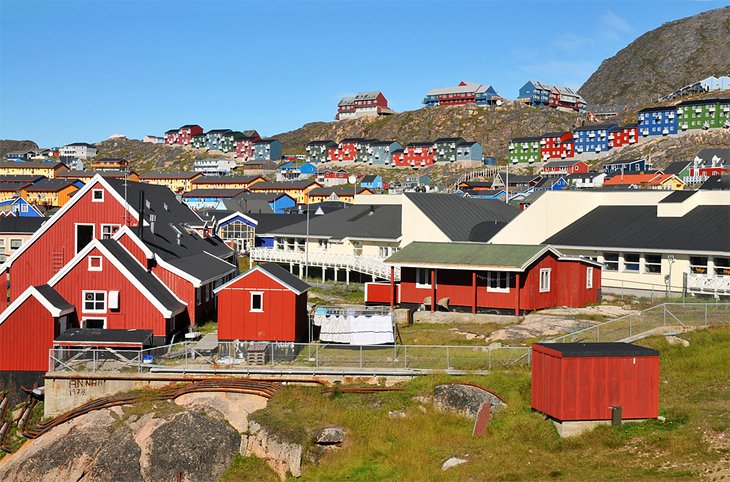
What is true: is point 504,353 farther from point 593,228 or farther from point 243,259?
point 243,259

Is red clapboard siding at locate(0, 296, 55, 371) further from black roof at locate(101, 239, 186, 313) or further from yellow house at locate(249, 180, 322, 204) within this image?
yellow house at locate(249, 180, 322, 204)

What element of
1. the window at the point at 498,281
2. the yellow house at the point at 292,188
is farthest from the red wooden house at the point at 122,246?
the yellow house at the point at 292,188

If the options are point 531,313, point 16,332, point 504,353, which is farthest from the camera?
point 531,313

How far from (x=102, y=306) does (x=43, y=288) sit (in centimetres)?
263

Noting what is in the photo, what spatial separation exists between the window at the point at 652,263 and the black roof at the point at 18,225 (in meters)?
46.0

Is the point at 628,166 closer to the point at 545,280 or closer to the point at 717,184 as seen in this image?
the point at 717,184

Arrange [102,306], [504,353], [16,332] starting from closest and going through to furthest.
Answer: [504,353] < [16,332] < [102,306]

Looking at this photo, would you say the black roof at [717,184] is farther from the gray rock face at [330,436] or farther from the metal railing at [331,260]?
the gray rock face at [330,436]

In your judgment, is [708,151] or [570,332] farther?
[708,151]

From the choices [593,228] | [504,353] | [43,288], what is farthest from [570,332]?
[43,288]

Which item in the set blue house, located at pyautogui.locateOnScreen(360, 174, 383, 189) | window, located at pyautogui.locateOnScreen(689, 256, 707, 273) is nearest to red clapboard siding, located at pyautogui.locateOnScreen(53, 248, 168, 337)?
window, located at pyautogui.locateOnScreen(689, 256, 707, 273)

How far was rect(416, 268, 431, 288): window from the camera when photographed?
43781 mm

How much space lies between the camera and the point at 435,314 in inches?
1619

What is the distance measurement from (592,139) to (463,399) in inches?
6773
